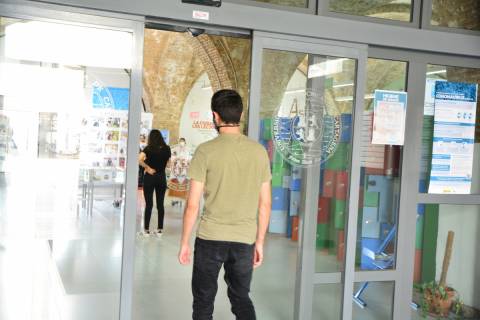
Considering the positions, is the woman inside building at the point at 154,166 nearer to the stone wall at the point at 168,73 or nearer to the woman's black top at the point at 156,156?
the woman's black top at the point at 156,156

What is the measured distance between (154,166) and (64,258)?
4.66 m

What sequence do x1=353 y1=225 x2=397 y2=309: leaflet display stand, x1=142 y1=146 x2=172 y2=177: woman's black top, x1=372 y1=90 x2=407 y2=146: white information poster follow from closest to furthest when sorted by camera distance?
x1=372 y1=90 x2=407 y2=146: white information poster → x1=353 y1=225 x2=397 y2=309: leaflet display stand → x1=142 y1=146 x2=172 y2=177: woman's black top

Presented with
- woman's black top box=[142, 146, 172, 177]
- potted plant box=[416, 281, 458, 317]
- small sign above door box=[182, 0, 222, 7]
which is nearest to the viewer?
small sign above door box=[182, 0, 222, 7]

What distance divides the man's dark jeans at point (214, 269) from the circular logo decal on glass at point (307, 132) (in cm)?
106

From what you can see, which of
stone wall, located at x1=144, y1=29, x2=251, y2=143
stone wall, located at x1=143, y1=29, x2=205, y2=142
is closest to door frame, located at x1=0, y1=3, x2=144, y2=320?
stone wall, located at x1=144, y1=29, x2=251, y2=143

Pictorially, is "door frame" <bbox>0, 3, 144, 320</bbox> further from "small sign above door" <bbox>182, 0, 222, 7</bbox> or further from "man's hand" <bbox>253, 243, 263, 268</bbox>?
"man's hand" <bbox>253, 243, 263, 268</bbox>

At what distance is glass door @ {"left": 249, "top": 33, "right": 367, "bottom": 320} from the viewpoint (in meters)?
3.73

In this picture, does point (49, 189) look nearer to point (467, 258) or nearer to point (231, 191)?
point (231, 191)

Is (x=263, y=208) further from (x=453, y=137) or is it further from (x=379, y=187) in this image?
(x=453, y=137)

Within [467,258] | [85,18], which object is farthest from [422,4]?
[85,18]

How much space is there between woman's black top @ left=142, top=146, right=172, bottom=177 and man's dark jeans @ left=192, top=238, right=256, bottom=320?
5242mm

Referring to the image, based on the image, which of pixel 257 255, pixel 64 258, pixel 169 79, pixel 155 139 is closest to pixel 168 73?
pixel 169 79

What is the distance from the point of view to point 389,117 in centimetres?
405

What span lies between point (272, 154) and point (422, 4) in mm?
1672
